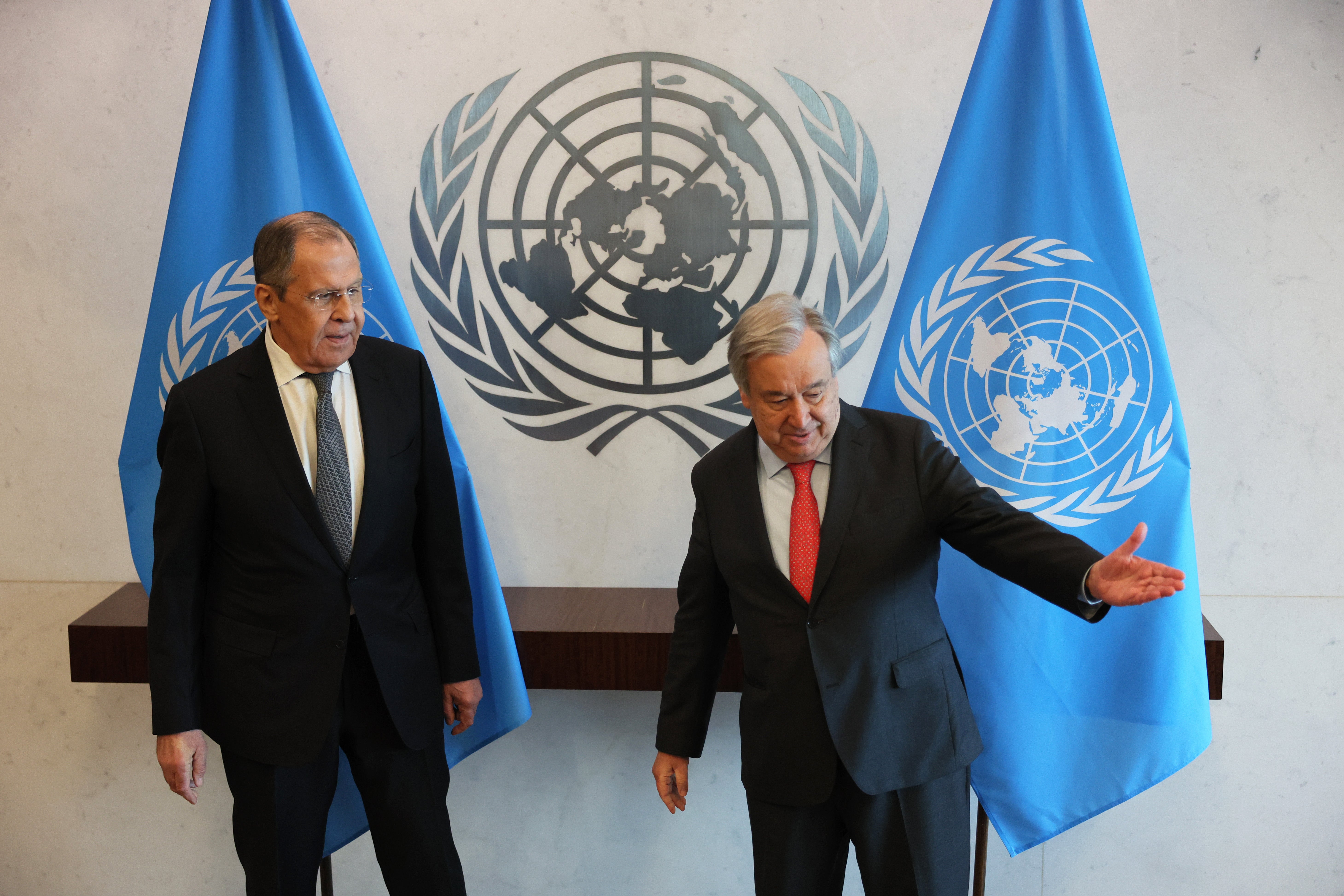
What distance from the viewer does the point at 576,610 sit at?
2457mm

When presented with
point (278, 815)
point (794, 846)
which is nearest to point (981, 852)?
point (794, 846)

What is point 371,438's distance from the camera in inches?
74.8

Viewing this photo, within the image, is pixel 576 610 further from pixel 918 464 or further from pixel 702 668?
pixel 918 464

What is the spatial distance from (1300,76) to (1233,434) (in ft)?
2.85

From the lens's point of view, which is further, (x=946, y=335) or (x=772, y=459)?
(x=946, y=335)

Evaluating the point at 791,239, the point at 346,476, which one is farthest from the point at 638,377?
the point at 346,476

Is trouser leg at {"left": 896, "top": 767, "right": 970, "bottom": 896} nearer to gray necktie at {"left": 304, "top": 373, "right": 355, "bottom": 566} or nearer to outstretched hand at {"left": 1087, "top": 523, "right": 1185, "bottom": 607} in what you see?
outstretched hand at {"left": 1087, "top": 523, "right": 1185, "bottom": 607}

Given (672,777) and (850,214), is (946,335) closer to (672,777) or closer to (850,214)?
(850,214)

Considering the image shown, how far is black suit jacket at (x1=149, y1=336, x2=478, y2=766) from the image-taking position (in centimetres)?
183

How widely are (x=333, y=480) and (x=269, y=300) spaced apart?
0.36 metres

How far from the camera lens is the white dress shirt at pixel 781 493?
5.56 feet

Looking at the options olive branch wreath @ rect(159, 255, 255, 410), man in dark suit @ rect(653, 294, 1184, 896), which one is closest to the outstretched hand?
man in dark suit @ rect(653, 294, 1184, 896)

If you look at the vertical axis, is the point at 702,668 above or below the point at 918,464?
below

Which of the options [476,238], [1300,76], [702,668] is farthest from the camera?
[476,238]
